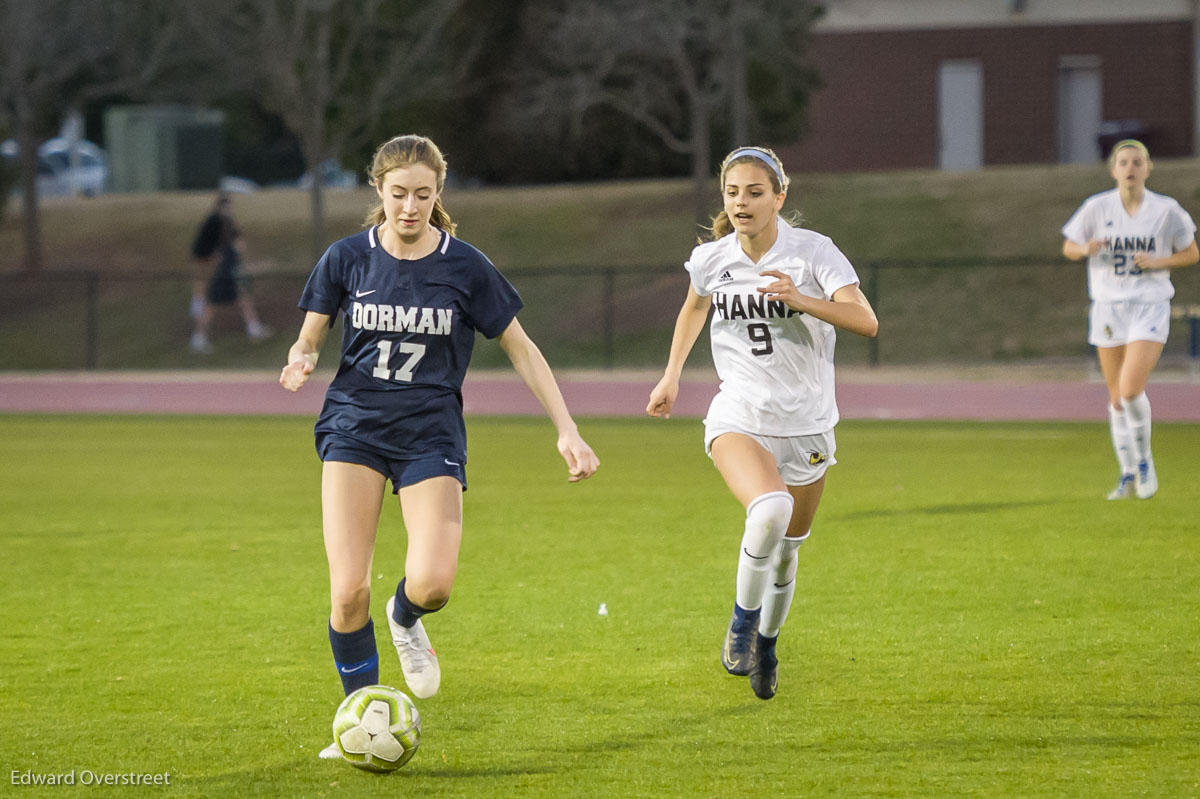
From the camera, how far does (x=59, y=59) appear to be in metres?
34.2

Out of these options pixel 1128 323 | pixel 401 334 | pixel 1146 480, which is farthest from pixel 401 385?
pixel 1146 480

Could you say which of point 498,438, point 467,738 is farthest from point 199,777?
point 498,438

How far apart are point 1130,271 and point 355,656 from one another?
7.45 metres

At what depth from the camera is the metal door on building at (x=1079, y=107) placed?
37.3 m

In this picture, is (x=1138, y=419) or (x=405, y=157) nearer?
(x=405, y=157)

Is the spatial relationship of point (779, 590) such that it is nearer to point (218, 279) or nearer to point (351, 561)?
point (351, 561)

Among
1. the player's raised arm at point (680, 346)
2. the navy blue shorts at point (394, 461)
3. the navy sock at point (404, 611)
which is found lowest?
the navy sock at point (404, 611)

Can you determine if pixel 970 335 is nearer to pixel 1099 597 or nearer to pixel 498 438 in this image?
pixel 498 438

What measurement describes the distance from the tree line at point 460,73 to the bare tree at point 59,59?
43mm

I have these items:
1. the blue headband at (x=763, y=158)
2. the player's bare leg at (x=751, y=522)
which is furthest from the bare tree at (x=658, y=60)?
the player's bare leg at (x=751, y=522)

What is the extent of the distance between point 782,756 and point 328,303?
216 centimetres

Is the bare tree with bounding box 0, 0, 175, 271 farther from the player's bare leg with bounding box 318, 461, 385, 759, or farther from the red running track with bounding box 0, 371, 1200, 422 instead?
the player's bare leg with bounding box 318, 461, 385, 759

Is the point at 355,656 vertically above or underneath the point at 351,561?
Answer: underneath

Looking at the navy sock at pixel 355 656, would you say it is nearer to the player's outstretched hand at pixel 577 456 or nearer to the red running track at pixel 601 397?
the player's outstretched hand at pixel 577 456
